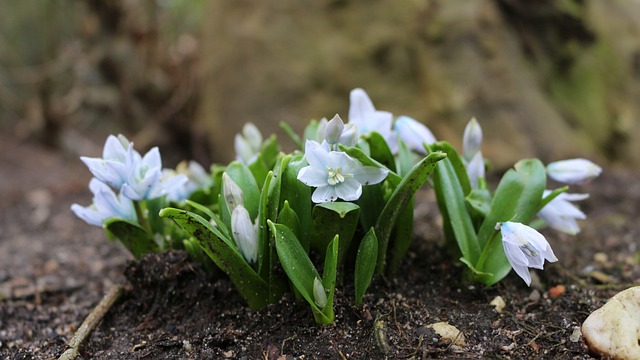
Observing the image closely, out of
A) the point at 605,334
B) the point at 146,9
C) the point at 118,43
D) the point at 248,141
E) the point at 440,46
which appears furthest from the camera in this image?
the point at 146,9

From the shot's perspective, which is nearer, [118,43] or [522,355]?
[522,355]

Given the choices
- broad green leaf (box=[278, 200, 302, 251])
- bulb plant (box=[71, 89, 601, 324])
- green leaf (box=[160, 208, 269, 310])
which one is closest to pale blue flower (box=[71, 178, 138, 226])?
bulb plant (box=[71, 89, 601, 324])

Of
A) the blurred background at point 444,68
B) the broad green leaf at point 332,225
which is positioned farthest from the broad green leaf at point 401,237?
the blurred background at point 444,68

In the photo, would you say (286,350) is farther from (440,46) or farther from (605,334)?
(440,46)

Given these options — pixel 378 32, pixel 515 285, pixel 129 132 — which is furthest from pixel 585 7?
pixel 129 132

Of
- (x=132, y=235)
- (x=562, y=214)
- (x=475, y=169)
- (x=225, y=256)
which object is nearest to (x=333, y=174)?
(x=225, y=256)

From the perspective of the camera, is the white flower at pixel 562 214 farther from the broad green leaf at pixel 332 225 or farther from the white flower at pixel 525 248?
the broad green leaf at pixel 332 225

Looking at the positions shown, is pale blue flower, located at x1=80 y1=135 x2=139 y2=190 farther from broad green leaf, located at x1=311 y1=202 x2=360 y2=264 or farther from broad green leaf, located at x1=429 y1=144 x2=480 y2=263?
broad green leaf, located at x1=429 y1=144 x2=480 y2=263
